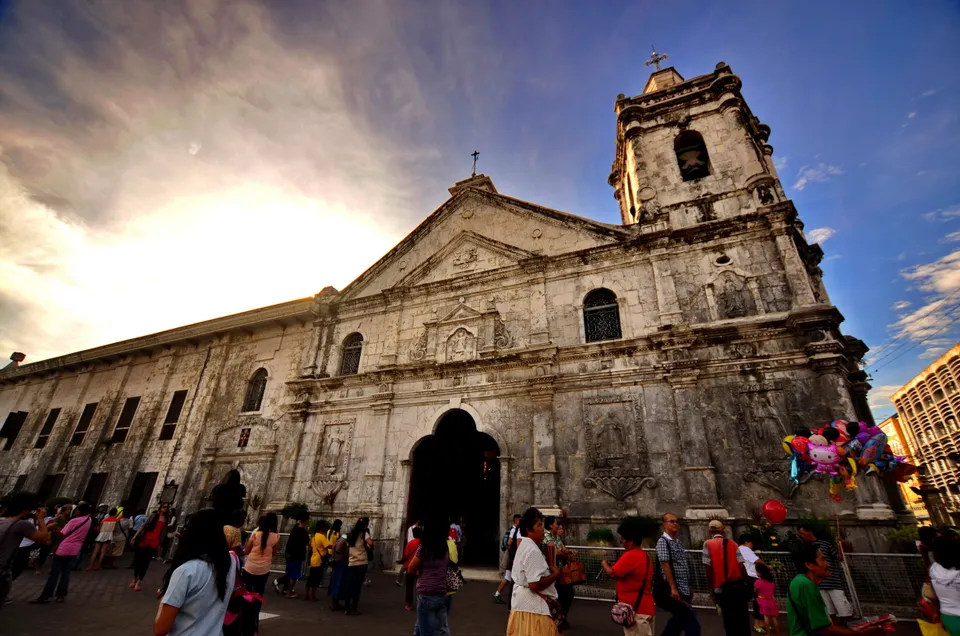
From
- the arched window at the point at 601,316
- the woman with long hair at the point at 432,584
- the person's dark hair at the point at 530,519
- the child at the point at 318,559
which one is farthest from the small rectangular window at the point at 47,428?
the person's dark hair at the point at 530,519

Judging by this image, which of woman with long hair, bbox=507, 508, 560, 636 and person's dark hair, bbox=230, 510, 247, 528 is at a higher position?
person's dark hair, bbox=230, 510, 247, 528

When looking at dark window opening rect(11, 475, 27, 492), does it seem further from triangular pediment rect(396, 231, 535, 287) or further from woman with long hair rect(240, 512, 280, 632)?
woman with long hair rect(240, 512, 280, 632)

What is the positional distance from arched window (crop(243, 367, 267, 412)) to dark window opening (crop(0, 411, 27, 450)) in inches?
665

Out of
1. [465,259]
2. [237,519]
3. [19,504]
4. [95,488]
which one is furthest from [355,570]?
[95,488]

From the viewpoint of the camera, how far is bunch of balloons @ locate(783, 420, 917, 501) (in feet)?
23.4

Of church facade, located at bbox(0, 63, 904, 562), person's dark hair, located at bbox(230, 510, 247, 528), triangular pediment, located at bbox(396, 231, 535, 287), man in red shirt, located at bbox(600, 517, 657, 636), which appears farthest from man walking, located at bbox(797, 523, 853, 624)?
triangular pediment, located at bbox(396, 231, 535, 287)

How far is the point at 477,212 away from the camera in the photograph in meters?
16.6

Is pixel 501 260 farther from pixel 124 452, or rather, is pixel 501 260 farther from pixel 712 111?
pixel 124 452

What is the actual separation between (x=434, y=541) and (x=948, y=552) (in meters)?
5.02

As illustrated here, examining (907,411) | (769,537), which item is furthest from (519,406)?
(907,411)

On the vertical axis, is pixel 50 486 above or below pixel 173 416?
below

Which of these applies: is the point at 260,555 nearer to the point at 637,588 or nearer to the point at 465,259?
the point at 637,588

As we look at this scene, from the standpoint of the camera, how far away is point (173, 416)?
744 inches

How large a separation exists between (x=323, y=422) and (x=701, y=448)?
12.0 meters
